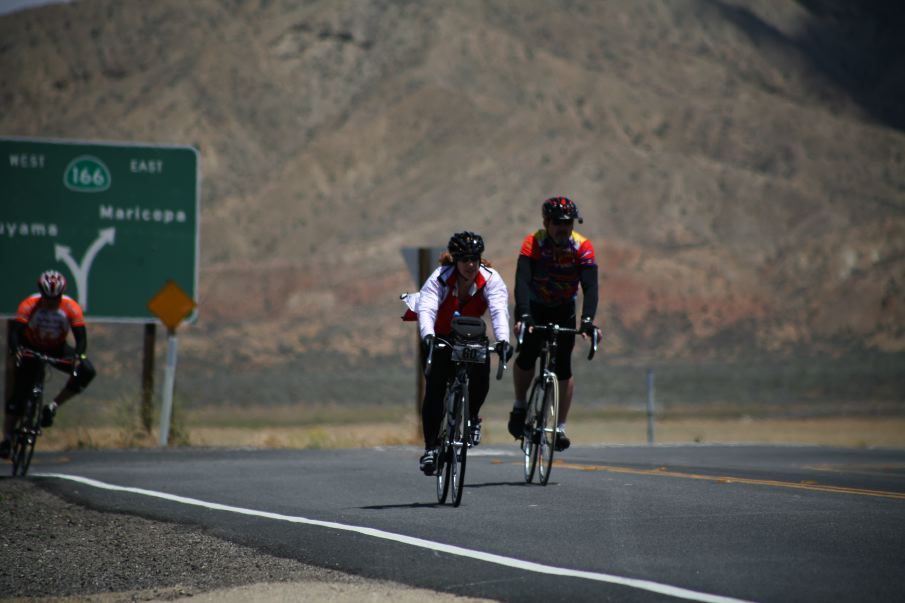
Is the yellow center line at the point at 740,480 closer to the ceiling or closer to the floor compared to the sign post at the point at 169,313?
closer to the floor

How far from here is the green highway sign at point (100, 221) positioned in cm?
2230

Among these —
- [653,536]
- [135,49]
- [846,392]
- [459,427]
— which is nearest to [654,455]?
[459,427]

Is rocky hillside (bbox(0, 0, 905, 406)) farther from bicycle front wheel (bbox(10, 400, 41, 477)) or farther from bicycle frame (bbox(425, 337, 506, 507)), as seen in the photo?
bicycle frame (bbox(425, 337, 506, 507))

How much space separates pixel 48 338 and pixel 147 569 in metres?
6.72

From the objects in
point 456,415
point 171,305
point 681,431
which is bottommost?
point 681,431

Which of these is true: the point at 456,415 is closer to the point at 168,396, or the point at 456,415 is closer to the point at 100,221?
the point at 168,396

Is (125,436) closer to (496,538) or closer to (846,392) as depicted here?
(496,538)

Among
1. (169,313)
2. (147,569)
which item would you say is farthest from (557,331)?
(169,313)

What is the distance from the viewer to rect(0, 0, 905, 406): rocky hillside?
77.0 metres

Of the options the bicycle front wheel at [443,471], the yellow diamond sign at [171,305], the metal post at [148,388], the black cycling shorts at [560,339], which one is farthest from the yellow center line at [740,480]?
the metal post at [148,388]

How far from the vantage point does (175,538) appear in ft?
31.2

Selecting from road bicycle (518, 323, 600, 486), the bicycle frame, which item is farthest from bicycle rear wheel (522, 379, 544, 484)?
the bicycle frame

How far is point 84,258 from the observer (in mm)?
22406

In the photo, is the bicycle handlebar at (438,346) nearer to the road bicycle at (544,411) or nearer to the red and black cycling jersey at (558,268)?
the road bicycle at (544,411)
